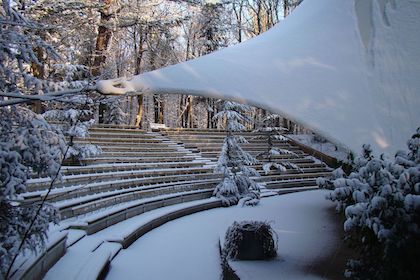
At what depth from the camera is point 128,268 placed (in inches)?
209

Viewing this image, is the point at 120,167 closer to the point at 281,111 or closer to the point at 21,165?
the point at 281,111

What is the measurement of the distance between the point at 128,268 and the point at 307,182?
427 inches

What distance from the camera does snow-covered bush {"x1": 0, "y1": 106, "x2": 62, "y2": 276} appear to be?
289cm

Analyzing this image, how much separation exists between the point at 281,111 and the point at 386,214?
65.2 inches

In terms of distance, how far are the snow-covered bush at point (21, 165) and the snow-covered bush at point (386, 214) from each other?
2.40 metres

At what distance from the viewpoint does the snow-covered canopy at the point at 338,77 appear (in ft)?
13.1

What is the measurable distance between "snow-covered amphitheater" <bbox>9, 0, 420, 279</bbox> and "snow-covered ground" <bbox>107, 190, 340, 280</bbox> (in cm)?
2

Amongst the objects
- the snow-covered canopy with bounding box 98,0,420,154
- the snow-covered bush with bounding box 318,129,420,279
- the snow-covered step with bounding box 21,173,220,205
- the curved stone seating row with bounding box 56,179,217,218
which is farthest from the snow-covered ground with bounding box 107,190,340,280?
the snow-covered canopy with bounding box 98,0,420,154

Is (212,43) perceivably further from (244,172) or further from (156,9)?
(244,172)

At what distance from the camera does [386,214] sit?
281cm

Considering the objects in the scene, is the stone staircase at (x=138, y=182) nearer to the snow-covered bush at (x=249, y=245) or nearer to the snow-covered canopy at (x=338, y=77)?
the snow-covered bush at (x=249, y=245)

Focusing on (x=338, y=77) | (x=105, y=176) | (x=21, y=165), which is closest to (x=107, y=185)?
(x=105, y=176)

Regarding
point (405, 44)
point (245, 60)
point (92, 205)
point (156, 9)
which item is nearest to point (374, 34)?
point (405, 44)

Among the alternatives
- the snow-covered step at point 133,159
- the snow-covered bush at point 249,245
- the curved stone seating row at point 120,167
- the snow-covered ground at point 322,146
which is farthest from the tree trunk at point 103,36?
the snow-covered ground at point 322,146
